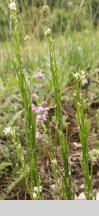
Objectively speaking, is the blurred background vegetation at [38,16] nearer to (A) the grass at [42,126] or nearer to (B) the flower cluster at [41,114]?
(A) the grass at [42,126]

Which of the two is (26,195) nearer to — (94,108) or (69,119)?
(69,119)

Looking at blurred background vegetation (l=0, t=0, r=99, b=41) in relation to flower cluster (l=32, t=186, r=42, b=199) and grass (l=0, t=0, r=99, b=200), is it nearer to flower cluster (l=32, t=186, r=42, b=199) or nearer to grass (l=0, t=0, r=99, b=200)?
grass (l=0, t=0, r=99, b=200)

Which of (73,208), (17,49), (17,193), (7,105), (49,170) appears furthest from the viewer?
(7,105)

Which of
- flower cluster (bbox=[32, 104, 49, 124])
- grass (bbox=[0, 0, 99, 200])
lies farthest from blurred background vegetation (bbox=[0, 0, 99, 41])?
flower cluster (bbox=[32, 104, 49, 124])

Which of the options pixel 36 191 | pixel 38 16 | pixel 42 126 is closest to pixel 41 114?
pixel 42 126

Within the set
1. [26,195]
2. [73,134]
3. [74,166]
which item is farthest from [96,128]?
[26,195]

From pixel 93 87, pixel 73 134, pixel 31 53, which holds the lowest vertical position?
pixel 73 134

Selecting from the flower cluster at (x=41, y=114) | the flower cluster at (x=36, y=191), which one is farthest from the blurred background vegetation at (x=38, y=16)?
the flower cluster at (x=36, y=191)

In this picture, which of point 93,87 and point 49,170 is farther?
point 93,87
